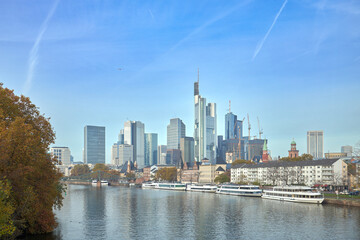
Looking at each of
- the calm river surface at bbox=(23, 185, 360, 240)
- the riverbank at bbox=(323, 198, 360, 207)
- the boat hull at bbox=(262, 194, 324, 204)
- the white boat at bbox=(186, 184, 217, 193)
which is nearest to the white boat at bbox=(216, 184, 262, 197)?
the white boat at bbox=(186, 184, 217, 193)

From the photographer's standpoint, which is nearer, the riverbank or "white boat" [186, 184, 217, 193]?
the riverbank

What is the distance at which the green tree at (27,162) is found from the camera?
4862cm

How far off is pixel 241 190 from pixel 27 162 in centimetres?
10261

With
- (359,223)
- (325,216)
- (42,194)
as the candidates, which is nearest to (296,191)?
(325,216)

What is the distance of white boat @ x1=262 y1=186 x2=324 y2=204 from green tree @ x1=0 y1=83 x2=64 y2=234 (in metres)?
70.2

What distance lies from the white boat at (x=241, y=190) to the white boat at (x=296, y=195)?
11.0 metres

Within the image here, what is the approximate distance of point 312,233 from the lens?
A: 2427 inches

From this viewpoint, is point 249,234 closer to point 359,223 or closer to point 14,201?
point 359,223

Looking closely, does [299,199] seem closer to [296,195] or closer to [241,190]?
[296,195]

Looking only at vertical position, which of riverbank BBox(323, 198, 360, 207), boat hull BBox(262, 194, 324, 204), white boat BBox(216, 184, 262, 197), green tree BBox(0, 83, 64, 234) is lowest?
white boat BBox(216, 184, 262, 197)

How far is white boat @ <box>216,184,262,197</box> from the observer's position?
139 metres

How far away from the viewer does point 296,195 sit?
112 m

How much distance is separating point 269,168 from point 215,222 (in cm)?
10107

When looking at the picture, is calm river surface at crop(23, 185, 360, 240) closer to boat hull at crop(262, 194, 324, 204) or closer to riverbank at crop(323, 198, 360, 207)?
riverbank at crop(323, 198, 360, 207)
